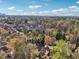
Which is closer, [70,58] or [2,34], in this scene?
[70,58]

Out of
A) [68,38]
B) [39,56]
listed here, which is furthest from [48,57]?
[68,38]

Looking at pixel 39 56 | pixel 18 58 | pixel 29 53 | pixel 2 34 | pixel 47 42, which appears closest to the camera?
pixel 18 58

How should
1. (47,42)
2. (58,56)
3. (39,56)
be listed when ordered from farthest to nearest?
1. (47,42)
2. (39,56)
3. (58,56)

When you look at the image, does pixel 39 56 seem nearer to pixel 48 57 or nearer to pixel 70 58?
pixel 48 57

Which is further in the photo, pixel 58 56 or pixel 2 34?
pixel 2 34

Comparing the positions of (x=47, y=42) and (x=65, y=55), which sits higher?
(x=65, y=55)

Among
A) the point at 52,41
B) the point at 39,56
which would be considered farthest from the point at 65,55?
the point at 52,41

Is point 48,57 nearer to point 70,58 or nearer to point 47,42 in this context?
point 70,58

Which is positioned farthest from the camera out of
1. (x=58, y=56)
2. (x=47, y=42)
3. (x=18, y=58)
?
(x=47, y=42)

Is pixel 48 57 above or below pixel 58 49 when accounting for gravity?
below
